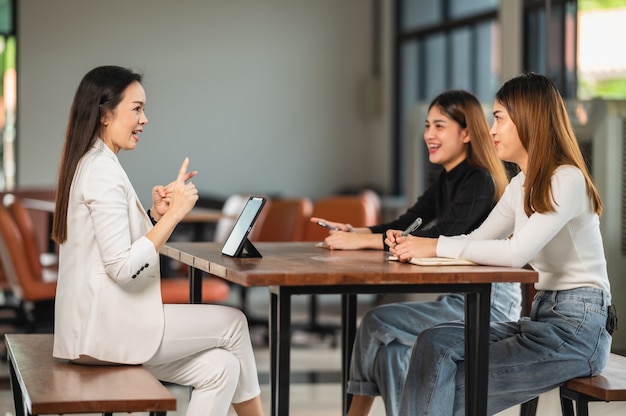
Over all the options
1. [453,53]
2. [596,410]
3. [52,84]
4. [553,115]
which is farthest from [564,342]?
[52,84]

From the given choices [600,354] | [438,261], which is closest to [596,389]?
[600,354]

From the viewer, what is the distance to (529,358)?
2.47 m

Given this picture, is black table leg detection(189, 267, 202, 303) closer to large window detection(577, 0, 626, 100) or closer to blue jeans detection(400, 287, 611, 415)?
blue jeans detection(400, 287, 611, 415)

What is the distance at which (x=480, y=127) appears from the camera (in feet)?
10.5

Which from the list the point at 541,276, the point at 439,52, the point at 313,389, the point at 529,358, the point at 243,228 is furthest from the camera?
the point at 439,52

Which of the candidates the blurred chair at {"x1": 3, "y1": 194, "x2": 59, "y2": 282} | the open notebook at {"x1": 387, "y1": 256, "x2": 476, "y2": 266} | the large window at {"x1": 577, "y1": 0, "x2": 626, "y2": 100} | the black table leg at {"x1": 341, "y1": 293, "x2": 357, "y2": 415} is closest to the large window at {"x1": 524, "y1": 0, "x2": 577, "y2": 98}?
the large window at {"x1": 577, "y1": 0, "x2": 626, "y2": 100}

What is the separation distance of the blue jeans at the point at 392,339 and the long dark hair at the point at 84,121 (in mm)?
1019

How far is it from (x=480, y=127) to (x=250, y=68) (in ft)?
25.3

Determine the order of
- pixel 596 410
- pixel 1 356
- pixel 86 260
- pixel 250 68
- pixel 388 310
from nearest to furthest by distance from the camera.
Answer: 1. pixel 86 260
2. pixel 388 310
3. pixel 596 410
4. pixel 1 356
5. pixel 250 68

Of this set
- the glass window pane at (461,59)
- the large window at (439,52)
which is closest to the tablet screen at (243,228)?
the large window at (439,52)

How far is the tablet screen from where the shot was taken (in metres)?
2.63

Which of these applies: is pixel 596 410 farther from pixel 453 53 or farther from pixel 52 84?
pixel 52 84

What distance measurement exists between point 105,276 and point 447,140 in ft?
4.06

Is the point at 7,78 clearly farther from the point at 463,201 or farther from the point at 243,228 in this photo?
the point at 243,228
